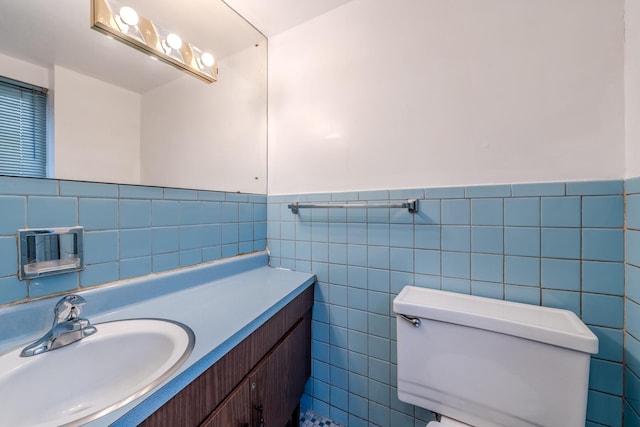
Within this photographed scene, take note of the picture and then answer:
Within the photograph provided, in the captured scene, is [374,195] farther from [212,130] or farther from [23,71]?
[23,71]

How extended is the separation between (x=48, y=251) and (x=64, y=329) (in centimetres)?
24

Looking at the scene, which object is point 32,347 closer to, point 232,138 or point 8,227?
point 8,227

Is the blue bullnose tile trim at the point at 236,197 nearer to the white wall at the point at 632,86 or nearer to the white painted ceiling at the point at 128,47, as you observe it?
the white painted ceiling at the point at 128,47

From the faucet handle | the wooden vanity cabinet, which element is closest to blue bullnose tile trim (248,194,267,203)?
the wooden vanity cabinet

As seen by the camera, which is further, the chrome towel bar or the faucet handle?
the chrome towel bar

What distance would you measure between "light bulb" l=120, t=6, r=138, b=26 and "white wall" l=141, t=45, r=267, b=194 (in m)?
0.22

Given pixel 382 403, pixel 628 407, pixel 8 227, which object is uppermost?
pixel 8 227

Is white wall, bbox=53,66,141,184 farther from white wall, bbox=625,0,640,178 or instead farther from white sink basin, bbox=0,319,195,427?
white wall, bbox=625,0,640,178

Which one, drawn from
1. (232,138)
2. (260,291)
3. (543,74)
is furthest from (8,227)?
(543,74)

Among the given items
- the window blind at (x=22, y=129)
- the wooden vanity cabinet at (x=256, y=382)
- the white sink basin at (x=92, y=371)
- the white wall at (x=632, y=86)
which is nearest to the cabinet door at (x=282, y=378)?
the wooden vanity cabinet at (x=256, y=382)

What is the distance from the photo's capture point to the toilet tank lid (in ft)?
2.06

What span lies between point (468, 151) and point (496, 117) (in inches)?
5.7

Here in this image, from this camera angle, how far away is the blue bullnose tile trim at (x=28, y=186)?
0.61 m

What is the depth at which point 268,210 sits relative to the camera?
4.66ft
